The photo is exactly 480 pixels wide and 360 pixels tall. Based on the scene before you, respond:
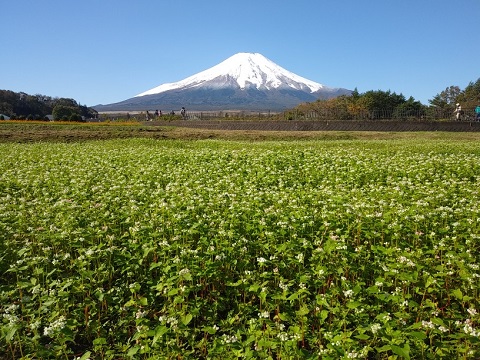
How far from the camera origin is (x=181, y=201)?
646cm

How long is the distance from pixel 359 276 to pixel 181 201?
3.32 meters

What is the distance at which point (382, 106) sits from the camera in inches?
1962

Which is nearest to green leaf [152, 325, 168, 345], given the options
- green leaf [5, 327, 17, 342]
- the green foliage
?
green leaf [5, 327, 17, 342]

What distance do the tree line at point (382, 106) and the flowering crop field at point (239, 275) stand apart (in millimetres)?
30981

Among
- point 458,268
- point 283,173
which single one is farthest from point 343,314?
point 283,173

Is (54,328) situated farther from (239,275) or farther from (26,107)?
(26,107)

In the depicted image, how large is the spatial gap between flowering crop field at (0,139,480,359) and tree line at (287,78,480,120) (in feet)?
102

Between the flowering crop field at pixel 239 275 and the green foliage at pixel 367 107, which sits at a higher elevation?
the green foliage at pixel 367 107

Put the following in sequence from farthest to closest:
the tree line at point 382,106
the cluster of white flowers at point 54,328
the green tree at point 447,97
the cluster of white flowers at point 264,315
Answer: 1. the green tree at point 447,97
2. the tree line at point 382,106
3. the cluster of white flowers at point 264,315
4. the cluster of white flowers at point 54,328

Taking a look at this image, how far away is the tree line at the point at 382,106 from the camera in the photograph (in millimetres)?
35562

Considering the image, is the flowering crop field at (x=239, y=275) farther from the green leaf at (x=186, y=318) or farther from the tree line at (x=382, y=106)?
the tree line at (x=382, y=106)

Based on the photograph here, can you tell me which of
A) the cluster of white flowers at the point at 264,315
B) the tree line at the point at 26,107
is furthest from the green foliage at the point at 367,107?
the tree line at the point at 26,107

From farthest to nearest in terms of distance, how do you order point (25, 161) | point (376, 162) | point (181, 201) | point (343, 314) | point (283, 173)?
point (25, 161) → point (376, 162) → point (283, 173) → point (181, 201) → point (343, 314)

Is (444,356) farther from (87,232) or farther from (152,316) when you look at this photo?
(87,232)
